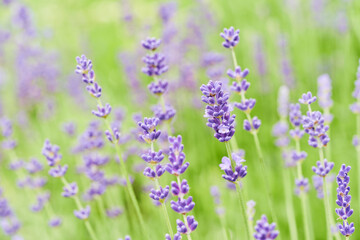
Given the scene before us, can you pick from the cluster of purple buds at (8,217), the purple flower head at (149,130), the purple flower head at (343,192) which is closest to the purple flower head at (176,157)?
the purple flower head at (149,130)

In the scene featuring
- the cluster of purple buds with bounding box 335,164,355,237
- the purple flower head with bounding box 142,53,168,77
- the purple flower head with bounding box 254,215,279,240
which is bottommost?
the purple flower head with bounding box 254,215,279,240

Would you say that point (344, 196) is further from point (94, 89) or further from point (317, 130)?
point (94, 89)

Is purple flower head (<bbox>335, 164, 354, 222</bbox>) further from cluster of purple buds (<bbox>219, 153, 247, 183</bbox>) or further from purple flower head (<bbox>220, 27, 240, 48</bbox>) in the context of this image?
purple flower head (<bbox>220, 27, 240, 48</bbox>)

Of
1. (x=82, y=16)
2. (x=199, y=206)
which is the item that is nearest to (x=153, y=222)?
(x=199, y=206)

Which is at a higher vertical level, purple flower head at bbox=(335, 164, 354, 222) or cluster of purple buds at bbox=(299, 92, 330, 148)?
cluster of purple buds at bbox=(299, 92, 330, 148)

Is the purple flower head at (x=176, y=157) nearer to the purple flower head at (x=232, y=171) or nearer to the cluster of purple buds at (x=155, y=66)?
the purple flower head at (x=232, y=171)

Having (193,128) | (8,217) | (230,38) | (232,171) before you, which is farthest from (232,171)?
(193,128)

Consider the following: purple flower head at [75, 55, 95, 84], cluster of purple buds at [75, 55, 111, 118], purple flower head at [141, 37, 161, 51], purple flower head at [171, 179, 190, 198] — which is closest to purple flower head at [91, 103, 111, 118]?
cluster of purple buds at [75, 55, 111, 118]
